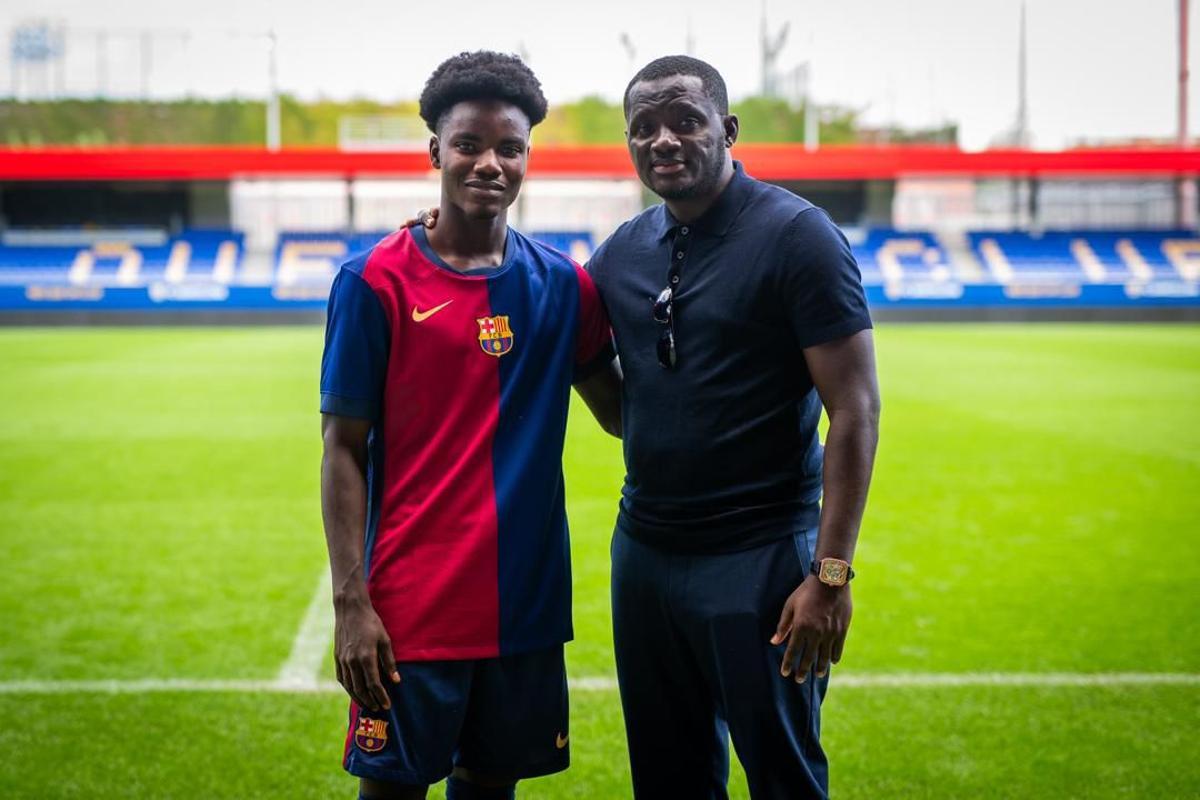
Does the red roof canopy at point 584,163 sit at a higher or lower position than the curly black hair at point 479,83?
higher

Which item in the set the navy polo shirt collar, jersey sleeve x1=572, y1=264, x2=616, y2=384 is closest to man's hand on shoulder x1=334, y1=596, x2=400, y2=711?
jersey sleeve x1=572, y1=264, x2=616, y2=384

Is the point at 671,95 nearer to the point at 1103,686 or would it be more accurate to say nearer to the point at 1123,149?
the point at 1103,686

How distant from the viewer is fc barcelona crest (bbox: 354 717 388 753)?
2486 mm

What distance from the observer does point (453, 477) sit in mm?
2539

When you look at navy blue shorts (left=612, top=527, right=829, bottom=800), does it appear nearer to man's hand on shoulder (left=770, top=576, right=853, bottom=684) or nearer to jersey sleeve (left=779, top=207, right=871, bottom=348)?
man's hand on shoulder (left=770, top=576, right=853, bottom=684)

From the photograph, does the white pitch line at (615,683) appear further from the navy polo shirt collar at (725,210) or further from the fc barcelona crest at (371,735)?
the navy polo shirt collar at (725,210)

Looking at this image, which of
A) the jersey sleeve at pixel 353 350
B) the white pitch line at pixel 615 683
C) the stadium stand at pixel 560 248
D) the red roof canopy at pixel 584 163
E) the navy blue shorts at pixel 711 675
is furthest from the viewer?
the red roof canopy at pixel 584 163

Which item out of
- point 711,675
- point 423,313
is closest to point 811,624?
point 711,675

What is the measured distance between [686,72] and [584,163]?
94.3ft

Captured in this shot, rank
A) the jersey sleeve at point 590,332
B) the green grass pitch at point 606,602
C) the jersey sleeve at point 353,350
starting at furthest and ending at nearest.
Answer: the green grass pitch at point 606,602, the jersey sleeve at point 590,332, the jersey sleeve at point 353,350

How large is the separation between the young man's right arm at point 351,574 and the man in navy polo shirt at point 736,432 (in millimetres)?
598

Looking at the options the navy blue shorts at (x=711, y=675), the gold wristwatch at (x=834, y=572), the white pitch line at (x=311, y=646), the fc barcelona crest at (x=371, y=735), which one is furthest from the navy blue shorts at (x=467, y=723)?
the white pitch line at (x=311, y=646)

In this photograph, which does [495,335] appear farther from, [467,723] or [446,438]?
[467,723]

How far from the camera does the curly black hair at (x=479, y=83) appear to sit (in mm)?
2555
